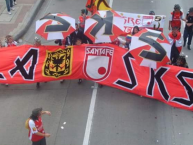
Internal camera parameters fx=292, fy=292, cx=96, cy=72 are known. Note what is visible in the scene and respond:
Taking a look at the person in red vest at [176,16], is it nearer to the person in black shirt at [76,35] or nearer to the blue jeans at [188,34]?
the blue jeans at [188,34]

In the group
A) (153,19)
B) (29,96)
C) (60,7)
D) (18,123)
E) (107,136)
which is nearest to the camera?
(107,136)

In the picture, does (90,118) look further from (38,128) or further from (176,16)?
(176,16)

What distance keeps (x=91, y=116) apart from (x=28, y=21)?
623cm

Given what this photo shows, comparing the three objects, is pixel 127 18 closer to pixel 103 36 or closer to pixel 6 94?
pixel 103 36

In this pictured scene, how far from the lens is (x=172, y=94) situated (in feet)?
23.7

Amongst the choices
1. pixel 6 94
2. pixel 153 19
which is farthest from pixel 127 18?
pixel 6 94

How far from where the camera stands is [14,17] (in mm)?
12391

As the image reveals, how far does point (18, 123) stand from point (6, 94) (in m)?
1.28

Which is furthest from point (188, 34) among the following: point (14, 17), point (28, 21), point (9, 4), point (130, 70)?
point (9, 4)

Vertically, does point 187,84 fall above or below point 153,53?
below

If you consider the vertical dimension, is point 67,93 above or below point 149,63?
below

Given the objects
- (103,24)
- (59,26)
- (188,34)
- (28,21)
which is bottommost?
(28,21)

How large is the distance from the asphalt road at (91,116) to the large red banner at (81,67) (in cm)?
37

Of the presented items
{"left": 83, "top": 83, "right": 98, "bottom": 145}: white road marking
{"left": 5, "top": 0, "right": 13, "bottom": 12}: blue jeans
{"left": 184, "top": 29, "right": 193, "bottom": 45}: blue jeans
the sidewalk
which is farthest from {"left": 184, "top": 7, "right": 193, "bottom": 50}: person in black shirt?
{"left": 5, "top": 0, "right": 13, "bottom": 12}: blue jeans
